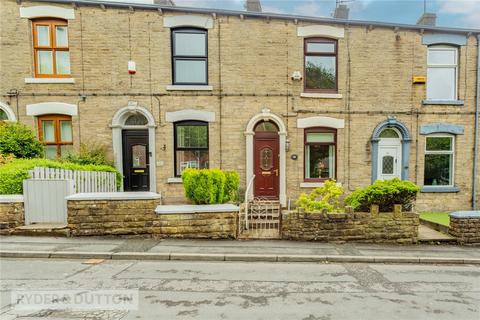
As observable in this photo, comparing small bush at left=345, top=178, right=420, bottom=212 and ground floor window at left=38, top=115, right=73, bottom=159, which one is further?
ground floor window at left=38, top=115, right=73, bottom=159

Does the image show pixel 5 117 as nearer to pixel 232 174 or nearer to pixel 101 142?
pixel 101 142

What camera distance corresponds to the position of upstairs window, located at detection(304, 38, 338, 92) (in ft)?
32.6

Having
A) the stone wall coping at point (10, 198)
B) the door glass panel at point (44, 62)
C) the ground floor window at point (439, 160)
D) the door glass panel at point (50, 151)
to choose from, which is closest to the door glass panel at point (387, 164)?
the ground floor window at point (439, 160)

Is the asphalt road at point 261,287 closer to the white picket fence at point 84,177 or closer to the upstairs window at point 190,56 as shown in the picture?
the white picket fence at point 84,177

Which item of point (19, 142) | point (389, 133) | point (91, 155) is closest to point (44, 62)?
point (19, 142)

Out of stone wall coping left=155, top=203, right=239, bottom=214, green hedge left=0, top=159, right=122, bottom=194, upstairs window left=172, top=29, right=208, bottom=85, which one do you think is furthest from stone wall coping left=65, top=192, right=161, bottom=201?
upstairs window left=172, top=29, right=208, bottom=85

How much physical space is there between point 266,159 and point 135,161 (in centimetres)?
495

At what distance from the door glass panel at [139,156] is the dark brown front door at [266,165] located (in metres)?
4.15

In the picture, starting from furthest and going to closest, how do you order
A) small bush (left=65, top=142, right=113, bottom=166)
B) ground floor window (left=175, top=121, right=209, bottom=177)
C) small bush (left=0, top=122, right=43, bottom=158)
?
ground floor window (left=175, top=121, right=209, bottom=177), small bush (left=65, top=142, right=113, bottom=166), small bush (left=0, top=122, right=43, bottom=158)

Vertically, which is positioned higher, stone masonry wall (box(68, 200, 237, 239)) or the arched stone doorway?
the arched stone doorway

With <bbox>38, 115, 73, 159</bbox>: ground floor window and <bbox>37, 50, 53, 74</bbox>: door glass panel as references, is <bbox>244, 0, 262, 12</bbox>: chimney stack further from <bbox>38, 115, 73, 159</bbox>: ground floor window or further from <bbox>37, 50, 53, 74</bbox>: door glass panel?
<bbox>38, 115, 73, 159</bbox>: ground floor window

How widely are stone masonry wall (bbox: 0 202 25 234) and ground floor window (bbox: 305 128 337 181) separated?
8.79 metres

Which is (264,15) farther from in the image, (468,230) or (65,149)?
(468,230)

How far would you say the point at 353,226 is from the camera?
22.1 ft
